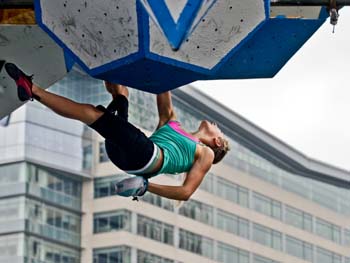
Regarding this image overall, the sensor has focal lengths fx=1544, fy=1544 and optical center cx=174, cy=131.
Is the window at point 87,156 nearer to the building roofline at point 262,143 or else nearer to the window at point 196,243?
the building roofline at point 262,143

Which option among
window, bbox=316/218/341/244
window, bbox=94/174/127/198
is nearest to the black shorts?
window, bbox=94/174/127/198

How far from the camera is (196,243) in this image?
86.7 metres

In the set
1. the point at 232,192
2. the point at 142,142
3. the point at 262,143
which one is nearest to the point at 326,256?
the point at 262,143

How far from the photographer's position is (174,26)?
31.6 ft

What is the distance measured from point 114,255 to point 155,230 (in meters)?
2.61

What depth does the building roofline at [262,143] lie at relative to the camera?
287 ft

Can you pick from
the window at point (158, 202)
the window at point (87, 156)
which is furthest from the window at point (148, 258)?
the window at point (87, 156)

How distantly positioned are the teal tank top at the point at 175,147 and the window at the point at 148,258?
71970 millimetres

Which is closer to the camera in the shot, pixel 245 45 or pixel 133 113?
pixel 245 45

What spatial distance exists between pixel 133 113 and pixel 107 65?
7329 centimetres

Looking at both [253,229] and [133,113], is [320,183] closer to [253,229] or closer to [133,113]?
[253,229]

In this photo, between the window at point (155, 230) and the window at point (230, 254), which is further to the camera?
the window at point (230, 254)

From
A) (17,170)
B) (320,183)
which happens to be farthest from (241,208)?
(17,170)

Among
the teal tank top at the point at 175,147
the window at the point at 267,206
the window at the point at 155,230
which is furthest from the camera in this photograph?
the window at the point at 267,206
